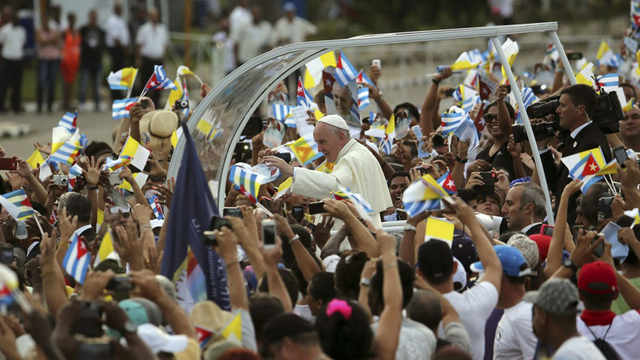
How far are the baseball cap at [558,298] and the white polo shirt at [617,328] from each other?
66 centimetres

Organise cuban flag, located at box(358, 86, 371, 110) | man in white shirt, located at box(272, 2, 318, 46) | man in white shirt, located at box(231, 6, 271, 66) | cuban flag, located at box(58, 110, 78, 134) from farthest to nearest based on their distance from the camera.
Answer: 1. man in white shirt, located at box(272, 2, 318, 46)
2. man in white shirt, located at box(231, 6, 271, 66)
3. cuban flag, located at box(358, 86, 371, 110)
4. cuban flag, located at box(58, 110, 78, 134)

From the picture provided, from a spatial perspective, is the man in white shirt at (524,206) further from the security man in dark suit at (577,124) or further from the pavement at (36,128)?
the pavement at (36,128)

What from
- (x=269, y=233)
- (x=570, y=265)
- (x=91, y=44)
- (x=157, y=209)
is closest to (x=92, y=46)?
(x=91, y=44)

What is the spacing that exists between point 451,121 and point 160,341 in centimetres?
575

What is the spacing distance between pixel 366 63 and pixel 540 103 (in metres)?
15.4

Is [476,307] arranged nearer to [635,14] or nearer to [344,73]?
[344,73]

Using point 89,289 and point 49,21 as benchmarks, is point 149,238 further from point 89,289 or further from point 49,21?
point 49,21

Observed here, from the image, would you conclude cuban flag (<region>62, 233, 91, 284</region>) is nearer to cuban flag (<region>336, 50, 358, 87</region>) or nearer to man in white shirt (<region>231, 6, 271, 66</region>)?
cuban flag (<region>336, 50, 358, 87</region>)

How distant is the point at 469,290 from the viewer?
19.8 feet

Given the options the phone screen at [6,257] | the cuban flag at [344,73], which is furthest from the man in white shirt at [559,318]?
the cuban flag at [344,73]

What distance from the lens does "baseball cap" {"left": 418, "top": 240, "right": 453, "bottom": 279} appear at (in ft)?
19.7

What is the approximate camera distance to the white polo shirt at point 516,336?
5930 mm

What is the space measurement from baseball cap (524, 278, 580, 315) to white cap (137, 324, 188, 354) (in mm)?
1695

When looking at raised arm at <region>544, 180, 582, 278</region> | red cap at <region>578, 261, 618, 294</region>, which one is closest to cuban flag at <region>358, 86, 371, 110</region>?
raised arm at <region>544, 180, 582, 278</region>
